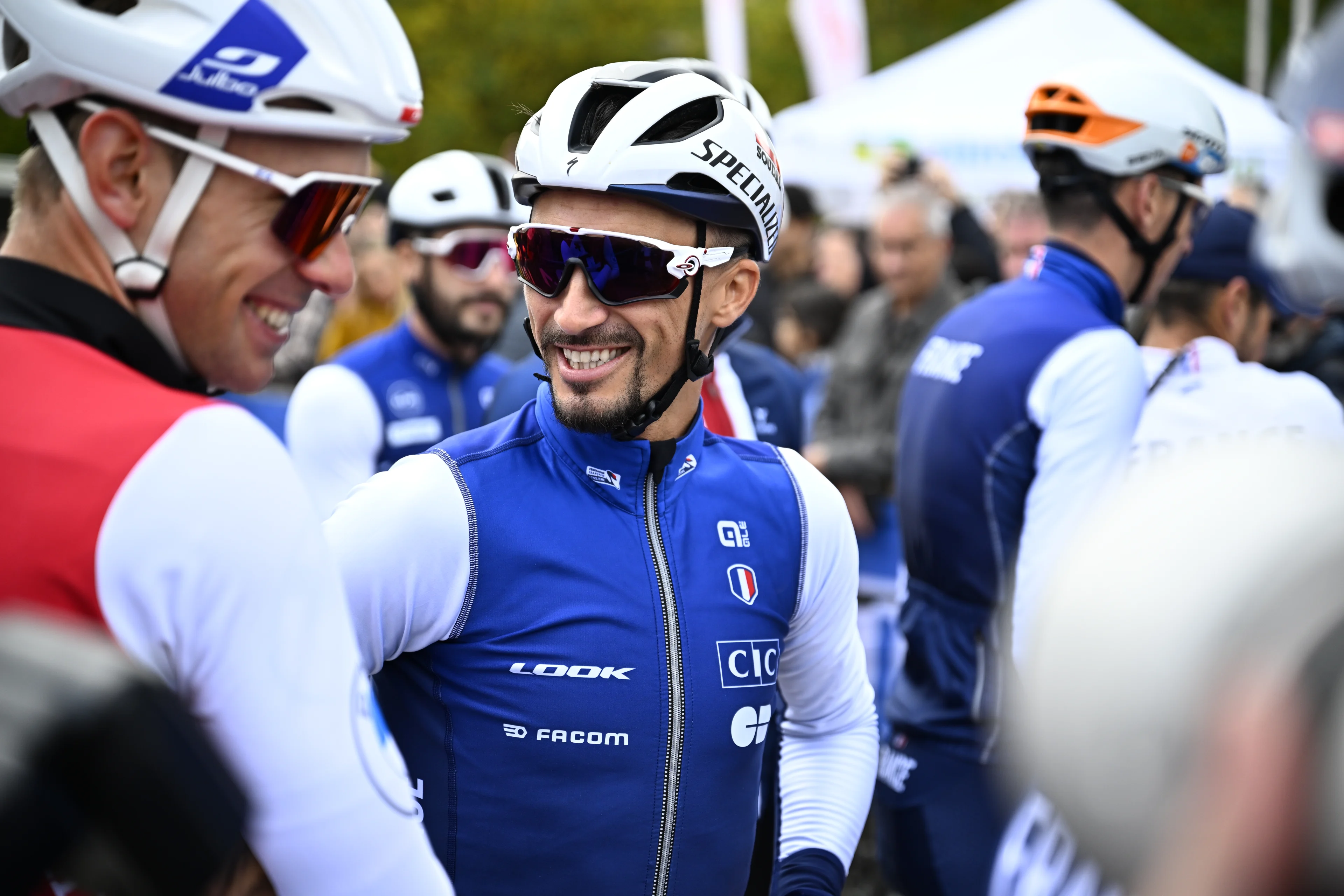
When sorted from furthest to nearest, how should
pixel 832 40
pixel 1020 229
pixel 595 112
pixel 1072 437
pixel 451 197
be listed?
1. pixel 832 40
2. pixel 1020 229
3. pixel 451 197
4. pixel 1072 437
5. pixel 595 112

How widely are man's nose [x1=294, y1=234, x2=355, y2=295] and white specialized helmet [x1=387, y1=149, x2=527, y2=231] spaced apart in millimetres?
3926

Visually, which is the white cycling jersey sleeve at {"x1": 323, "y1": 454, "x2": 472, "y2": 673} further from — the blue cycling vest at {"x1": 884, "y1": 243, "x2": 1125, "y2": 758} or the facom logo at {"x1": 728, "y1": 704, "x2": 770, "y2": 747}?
the blue cycling vest at {"x1": 884, "y1": 243, "x2": 1125, "y2": 758}

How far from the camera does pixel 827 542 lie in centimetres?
274

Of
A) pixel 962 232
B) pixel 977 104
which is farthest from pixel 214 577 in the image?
pixel 977 104

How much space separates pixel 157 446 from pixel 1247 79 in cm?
2707

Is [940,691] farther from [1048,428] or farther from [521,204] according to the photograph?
[521,204]

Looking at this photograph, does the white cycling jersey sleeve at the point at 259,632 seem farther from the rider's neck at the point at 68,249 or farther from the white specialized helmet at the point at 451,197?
the white specialized helmet at the point at 451,197

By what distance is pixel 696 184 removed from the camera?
2.63 m

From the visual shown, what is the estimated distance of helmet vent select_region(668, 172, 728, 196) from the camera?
2586mm

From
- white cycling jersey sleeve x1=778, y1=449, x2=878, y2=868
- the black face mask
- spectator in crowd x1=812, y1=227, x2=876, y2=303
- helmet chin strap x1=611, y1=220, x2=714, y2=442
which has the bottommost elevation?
spectator in crowd x1=812, y1=227, x2=876, y2=303

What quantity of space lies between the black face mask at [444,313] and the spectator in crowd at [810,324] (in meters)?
4.17

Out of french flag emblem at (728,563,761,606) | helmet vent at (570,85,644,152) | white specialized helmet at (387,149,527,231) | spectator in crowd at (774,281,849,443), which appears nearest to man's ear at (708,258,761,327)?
helmet vent at (570,85,644,152)

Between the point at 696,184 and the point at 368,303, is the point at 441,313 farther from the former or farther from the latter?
the point at 368,303

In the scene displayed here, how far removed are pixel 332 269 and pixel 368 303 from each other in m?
7.89
